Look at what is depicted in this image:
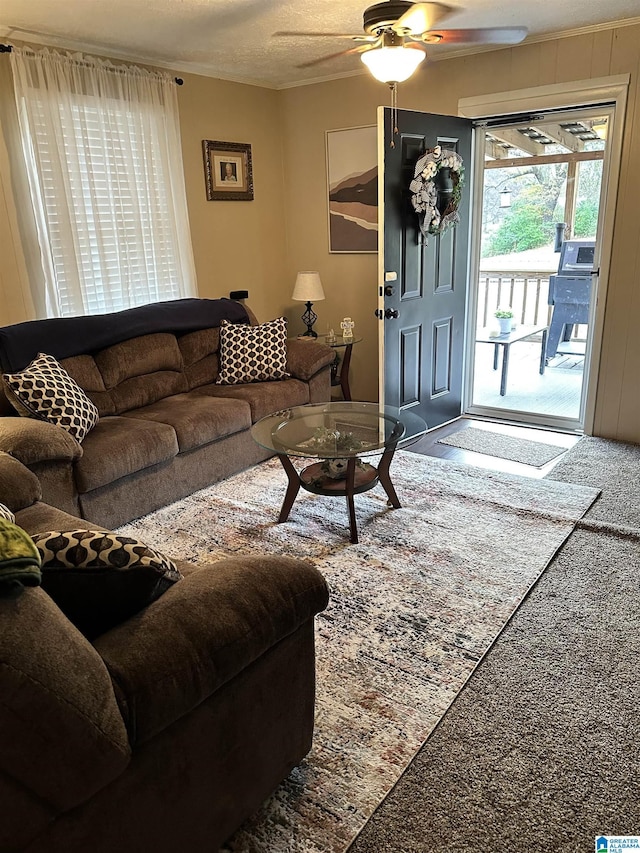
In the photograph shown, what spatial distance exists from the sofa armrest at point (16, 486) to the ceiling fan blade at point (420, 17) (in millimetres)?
2519

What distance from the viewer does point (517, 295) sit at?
673cm

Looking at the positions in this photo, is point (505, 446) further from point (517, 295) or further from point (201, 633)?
point (201, 633)

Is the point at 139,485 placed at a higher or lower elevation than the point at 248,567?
lower

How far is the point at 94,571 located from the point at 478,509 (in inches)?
94.8

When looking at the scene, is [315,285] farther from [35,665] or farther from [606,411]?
[35,665]

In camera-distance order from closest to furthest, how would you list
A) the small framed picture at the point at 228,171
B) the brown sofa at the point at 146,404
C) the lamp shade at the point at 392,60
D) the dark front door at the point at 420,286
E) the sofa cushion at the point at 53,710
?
the sofa cushion at the point at 53,710
the lamp shade at the point at 392,60
the brown sofa at the point at 146,404
the dark front door at the point at 420,286
the small framed picture at the point at 228,171

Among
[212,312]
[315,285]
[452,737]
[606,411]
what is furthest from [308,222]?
[452,737]

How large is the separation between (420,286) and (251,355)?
4.03ft

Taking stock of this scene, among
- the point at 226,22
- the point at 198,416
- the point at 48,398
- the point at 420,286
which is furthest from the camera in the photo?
the point at 420,286

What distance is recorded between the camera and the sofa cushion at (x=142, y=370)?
3805 mm

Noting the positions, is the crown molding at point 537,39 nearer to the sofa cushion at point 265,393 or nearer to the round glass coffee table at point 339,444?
the sofa cushion at point 265,393

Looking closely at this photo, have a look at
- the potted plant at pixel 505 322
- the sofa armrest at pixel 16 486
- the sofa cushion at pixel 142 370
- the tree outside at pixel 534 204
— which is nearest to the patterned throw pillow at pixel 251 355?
the sofa cushion at pixel 142 370

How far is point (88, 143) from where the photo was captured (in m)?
3.93

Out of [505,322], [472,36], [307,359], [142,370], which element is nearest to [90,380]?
[142,370]
